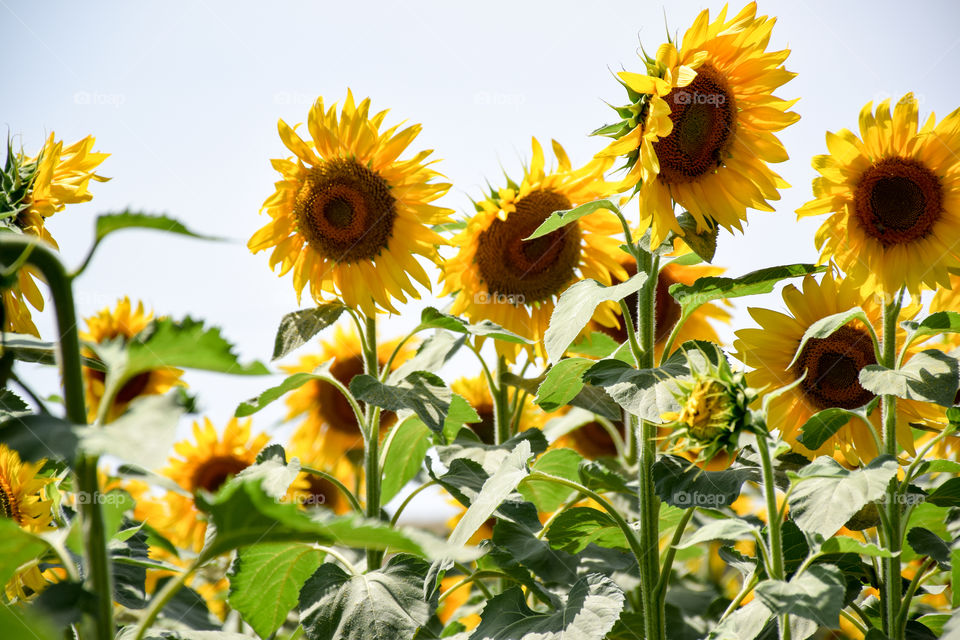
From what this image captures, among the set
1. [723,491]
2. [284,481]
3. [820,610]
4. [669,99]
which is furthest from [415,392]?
[820,610]

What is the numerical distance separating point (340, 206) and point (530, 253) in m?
0.59

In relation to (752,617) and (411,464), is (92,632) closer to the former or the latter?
(752,617)

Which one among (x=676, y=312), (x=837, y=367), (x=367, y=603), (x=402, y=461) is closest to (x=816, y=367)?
(x=837, y=367)

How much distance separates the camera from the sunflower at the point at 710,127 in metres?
1.56

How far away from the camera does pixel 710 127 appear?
5.55ft

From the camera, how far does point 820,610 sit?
3.46 ft

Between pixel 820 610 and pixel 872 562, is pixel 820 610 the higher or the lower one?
the lower one

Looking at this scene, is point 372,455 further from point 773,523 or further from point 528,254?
point 773,523

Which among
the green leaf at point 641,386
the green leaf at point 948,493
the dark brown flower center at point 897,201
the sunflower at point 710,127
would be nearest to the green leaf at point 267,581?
the green leaf at point 641,386

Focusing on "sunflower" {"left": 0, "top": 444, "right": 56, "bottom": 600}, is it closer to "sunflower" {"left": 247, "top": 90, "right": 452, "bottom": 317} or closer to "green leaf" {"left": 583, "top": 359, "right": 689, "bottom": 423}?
"sunflower" {"left": 247, "top": 90, "right": 452, "bottom": 317}

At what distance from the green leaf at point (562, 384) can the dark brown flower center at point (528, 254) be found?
606 millimetres

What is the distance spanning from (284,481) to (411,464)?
0.46 metres

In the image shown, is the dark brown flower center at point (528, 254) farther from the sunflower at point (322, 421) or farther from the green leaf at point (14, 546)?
the green leaf at point (14, 546)

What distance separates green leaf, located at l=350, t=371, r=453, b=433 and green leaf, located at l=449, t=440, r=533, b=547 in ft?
0.53
